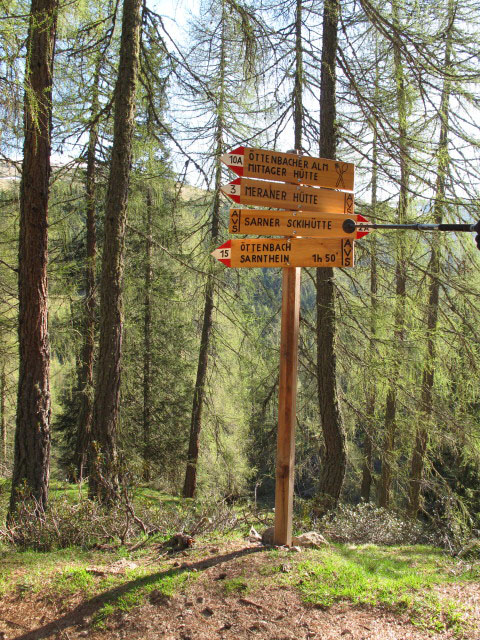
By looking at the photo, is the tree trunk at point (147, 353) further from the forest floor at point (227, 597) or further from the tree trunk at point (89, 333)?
the forest floor at point (227, 597)

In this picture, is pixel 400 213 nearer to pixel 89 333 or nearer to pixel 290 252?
pixel 290 252

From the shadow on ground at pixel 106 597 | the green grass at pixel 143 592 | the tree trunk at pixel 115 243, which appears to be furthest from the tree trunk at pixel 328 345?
the green grass at pixel 143 592

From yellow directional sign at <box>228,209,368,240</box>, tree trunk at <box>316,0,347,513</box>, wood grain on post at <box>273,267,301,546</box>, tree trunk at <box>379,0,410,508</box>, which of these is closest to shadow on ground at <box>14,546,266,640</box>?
wood grain on post at <box>273,267,301,546</box>

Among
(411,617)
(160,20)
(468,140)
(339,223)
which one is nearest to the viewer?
(411,617)

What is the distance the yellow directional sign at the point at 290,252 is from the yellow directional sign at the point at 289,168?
53 centimetres

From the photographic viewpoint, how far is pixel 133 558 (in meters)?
4.29

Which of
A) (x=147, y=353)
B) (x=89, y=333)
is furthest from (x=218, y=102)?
(x=147, y=353)

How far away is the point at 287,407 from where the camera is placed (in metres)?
4.16

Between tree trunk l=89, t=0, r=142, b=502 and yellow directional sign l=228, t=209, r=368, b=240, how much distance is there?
289 centimetres

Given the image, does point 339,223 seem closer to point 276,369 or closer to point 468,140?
point 468,140

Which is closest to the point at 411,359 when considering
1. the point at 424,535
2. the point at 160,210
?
the point at 424,535

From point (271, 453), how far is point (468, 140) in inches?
246

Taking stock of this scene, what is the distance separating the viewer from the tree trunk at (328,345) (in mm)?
7209

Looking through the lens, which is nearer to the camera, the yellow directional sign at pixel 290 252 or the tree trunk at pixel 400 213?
the yellow directional sign at pixel 290 252
